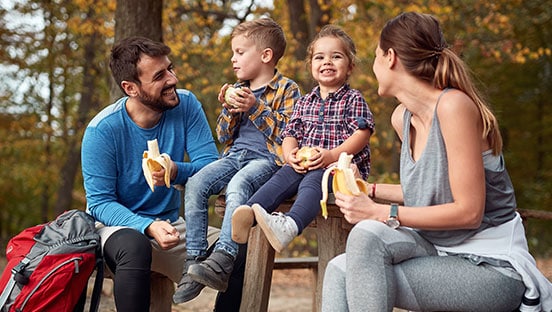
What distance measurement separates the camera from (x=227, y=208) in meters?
3.07

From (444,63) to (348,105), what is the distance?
94 cm

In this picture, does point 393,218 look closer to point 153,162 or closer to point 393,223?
point 393,223

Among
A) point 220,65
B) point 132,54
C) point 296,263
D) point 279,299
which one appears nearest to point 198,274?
point 132,54

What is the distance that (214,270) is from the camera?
291 cm

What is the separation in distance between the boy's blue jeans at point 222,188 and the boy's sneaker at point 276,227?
29cm

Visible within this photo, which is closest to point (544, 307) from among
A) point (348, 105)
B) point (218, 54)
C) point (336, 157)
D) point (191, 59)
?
point (336, 157)

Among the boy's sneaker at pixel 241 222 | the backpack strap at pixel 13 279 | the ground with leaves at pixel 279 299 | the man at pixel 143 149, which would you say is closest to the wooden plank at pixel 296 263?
the ground with leaves at pixel 279 299

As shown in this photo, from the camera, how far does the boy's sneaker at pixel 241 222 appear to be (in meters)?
2.79

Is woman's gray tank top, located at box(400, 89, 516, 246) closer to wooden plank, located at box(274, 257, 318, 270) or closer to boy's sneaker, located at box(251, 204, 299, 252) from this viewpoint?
boy's sneaker, located at box(251, 204, 299, 252)

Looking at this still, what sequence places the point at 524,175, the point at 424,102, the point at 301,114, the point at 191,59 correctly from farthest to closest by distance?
the point at 524,175 → the point at 191,59 → the point at 301,114 → the point at 424,102

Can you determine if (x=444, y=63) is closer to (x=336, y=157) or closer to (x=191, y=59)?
(x=336, y=157)

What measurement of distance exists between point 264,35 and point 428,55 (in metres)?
1.24

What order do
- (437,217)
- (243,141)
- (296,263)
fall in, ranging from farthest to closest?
1. (296,263)
2. (243,141)
3. (437,217)

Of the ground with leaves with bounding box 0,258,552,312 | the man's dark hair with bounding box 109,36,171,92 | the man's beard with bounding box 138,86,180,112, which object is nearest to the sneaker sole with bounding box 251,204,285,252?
the man's beard with bounding box 138,86,180,112
